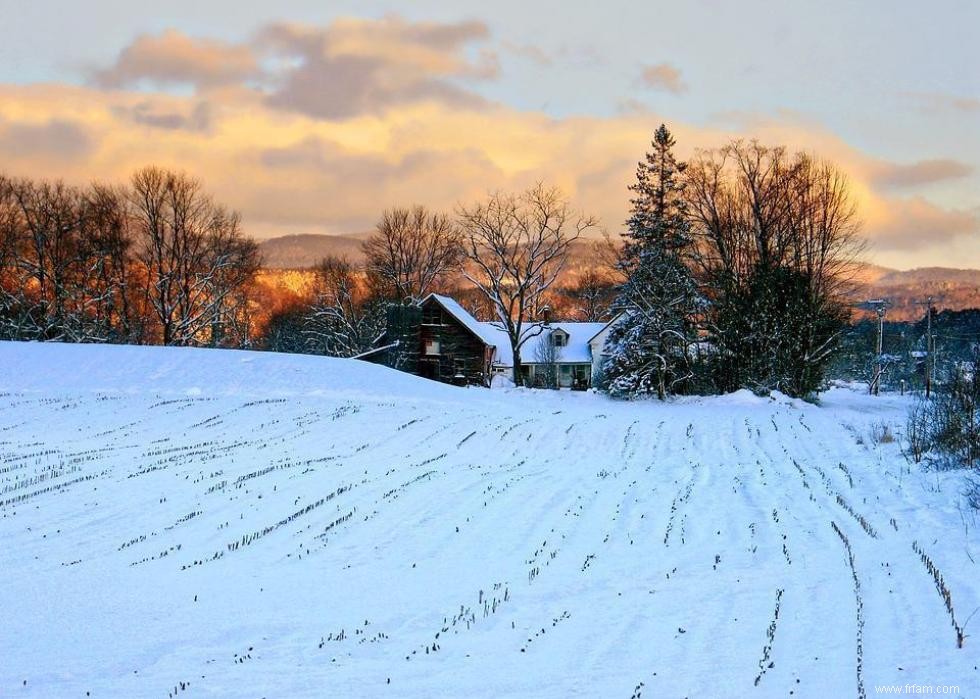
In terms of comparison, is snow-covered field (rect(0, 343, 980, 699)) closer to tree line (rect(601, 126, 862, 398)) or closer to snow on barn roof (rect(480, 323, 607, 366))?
tree line (rect(601, 126, 862, 398))

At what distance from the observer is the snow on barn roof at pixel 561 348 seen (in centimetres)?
6519

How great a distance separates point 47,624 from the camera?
7523 millimetres

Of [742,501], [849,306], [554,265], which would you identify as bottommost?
[742,501]

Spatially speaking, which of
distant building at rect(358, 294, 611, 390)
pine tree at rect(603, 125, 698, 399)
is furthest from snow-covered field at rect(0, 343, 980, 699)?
distant building at rect(358, 294, 611, 390)

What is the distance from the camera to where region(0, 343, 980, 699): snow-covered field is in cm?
637

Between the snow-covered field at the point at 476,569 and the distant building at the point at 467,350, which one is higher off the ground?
the distant building at the point at 467,350

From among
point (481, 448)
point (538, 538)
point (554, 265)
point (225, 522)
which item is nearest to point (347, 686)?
point (538, 538)

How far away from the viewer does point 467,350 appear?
57.8 meters

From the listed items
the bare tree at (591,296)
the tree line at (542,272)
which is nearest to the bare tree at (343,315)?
the tree line at (542,272)

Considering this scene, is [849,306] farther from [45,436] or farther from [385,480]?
[45,436]

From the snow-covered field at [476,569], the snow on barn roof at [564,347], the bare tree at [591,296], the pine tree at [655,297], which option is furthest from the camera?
the bare tree at [591,296]

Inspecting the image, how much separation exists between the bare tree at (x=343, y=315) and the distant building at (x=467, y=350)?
20.4ft

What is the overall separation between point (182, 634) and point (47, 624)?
1.41m

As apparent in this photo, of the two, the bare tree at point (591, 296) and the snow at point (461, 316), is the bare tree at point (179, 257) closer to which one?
the snow at point (461, 316)
